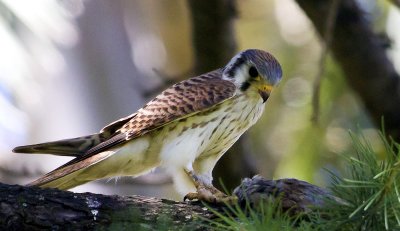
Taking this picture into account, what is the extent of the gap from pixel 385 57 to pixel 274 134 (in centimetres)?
242

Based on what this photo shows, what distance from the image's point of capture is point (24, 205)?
11.6 feet

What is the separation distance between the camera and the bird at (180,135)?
15.8 ft

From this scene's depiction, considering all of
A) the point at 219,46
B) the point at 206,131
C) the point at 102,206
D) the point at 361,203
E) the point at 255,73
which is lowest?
the point at 361,203

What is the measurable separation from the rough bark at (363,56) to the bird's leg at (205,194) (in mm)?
1578

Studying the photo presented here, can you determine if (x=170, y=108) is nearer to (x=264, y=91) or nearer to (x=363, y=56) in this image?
(x=264, y=91)

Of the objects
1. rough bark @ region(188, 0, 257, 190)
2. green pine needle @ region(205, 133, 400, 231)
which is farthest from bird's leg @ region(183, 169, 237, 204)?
rough bark @ region(188, 0, 257, 190)

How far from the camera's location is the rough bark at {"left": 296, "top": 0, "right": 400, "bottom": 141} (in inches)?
237

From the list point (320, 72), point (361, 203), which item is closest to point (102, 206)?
point (361, 203)

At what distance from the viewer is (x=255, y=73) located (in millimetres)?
5211

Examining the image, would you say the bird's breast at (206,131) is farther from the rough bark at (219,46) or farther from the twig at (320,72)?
the rough bark at (219,46)

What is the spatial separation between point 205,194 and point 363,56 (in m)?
2.19

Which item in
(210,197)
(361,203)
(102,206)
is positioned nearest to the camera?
(361,203)

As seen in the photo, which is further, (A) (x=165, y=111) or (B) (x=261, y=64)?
(B) (x=261, y=64)

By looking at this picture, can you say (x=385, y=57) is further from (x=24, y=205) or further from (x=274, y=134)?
(x=24, y=205)
